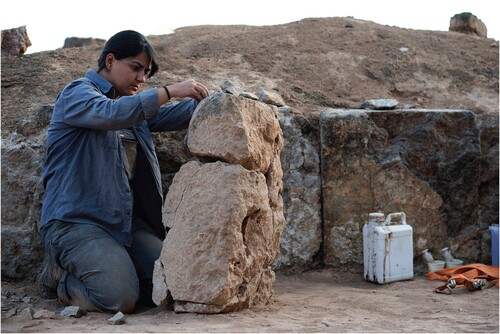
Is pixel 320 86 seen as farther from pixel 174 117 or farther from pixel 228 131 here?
pixel 228 131

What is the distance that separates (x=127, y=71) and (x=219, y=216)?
1.13 meters

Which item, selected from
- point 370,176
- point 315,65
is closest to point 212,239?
point 370,176

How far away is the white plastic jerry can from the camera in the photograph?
14.6 ft

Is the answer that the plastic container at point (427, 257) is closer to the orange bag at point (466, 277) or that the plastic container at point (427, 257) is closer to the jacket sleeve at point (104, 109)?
the orange bag at point (466, 277)

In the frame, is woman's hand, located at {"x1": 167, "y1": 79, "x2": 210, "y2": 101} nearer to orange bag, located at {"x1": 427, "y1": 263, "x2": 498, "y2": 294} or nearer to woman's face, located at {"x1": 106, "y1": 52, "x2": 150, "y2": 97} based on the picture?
woman's face, located at {"x1": 106, "y1": 52, "x2": 150, "y2": 97}

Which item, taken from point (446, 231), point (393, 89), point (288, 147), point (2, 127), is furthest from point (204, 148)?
point (393, 89)

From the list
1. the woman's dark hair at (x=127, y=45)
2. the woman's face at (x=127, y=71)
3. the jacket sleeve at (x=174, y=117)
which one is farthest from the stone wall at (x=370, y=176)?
the woman's dark hair at (x=127, y=45)

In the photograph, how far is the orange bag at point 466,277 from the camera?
4246 millimetres

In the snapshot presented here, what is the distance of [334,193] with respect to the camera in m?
4.88

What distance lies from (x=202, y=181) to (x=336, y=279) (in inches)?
68.5

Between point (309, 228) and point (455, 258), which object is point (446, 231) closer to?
point (455, 258)

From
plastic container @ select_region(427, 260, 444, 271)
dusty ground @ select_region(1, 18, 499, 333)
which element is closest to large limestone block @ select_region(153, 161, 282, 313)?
dusty ground @ select_region(1, 18, 499, 333)

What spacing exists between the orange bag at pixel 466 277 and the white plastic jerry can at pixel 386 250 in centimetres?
25

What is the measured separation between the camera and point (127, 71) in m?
3.82
